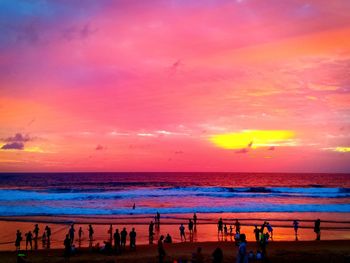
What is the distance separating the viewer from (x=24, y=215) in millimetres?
43188

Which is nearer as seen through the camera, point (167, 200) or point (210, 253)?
point (210, 253)

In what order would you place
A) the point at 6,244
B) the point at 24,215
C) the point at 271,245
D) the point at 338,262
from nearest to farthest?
the point at 338,262 → the point at 271,245 → the point at 6,244 → the point at 24,215

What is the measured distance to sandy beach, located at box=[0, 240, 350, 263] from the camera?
816 inches

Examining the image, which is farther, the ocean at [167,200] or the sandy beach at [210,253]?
the ocean at [167,200]

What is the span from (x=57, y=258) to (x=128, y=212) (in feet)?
78.6

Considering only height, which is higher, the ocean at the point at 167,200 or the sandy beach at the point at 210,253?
the sandy beach at the point at 210,253

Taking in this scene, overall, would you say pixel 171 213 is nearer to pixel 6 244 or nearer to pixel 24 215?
pixel 24 215

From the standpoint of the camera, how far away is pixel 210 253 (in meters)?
22.6

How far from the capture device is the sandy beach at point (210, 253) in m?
20.7

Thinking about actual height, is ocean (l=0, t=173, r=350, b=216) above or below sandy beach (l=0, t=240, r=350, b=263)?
below

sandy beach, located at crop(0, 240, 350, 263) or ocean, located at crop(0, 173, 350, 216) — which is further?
ocean, located at crop(0, 173, 350, 216)

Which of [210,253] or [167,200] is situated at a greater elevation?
[210,253]

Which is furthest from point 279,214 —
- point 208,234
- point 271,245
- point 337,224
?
point 271,245

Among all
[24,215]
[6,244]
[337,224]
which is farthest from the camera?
[24,215]
